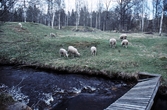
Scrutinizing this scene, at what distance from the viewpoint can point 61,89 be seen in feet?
30.7

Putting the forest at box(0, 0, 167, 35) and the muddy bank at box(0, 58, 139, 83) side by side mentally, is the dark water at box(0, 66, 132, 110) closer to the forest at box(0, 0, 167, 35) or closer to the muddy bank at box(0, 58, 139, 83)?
the muddy bank at box(0, 58, 139, 83)

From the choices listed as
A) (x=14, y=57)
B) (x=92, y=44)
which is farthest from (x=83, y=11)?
(x=14, y=57)

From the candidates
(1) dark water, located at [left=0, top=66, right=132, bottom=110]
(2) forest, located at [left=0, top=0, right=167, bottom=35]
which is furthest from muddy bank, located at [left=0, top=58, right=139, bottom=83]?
(2) forest, located at [left=0, top=0, right=167, bottom=35]

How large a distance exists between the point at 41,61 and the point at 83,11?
58859mm

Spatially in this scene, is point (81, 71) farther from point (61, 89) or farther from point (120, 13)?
point (120, 13)

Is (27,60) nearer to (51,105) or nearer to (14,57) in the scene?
(14,57)

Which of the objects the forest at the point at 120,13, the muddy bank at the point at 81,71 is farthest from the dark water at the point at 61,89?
the forest at the point at 120,13

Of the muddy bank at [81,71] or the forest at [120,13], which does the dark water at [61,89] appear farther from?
the forest at [120,13]

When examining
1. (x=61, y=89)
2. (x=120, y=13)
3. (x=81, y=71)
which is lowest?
(x=61, y=89)

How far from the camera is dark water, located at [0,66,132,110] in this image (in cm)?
761

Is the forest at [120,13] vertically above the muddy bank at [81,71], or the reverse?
the forest at [120,13]

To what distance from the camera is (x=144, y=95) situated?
6.93 metres

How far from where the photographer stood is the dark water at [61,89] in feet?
25.0

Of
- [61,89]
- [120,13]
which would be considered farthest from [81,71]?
[120,13]
